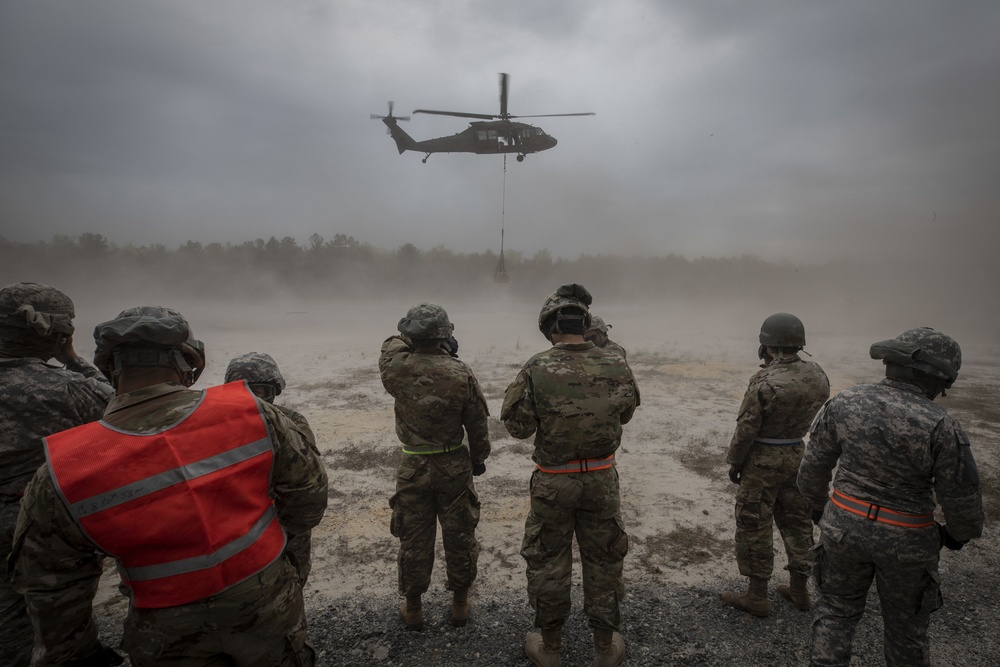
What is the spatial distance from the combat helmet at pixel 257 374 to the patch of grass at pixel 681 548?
3.75 m

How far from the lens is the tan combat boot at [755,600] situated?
3676 millimetres

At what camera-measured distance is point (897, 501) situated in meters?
2.63

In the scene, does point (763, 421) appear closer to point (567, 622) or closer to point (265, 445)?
point (567, 622)

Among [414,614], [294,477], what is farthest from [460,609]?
[294,477]

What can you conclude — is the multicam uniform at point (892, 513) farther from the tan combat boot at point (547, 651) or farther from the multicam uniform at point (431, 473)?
the multicam uniform at point (431, 473)

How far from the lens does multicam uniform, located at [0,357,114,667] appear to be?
2471 millimetres

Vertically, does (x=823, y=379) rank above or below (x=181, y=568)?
above

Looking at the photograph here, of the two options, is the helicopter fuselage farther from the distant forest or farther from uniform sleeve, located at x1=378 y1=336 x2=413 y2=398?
the distant forest

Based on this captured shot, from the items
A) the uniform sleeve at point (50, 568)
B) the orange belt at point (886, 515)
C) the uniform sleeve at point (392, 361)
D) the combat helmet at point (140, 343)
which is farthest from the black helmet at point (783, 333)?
the uniform sleeve at point (50, 568)

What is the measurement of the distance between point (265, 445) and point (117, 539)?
54cm

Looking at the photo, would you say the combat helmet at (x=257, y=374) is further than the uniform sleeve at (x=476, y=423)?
No

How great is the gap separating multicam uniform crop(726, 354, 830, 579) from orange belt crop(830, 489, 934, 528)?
1.01 meters

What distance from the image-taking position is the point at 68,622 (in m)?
1.68

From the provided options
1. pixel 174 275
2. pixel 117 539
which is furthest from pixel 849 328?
pixel 174 275
